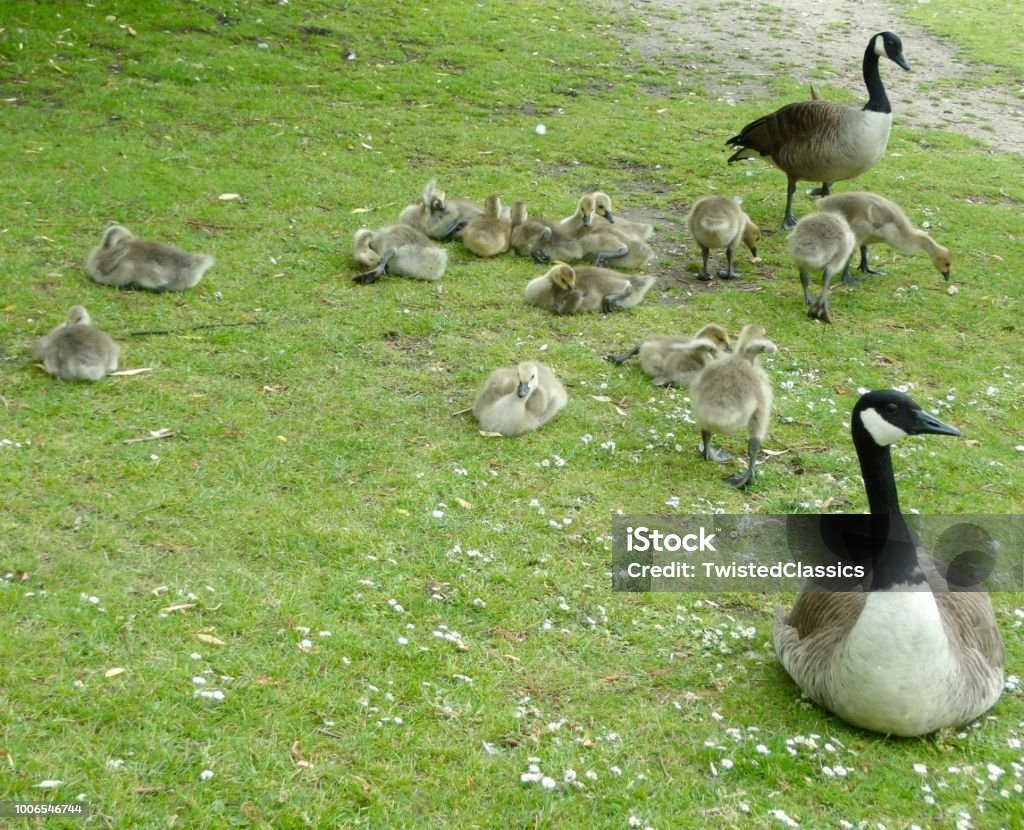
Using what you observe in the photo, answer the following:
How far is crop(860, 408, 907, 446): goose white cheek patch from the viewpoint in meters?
4.45

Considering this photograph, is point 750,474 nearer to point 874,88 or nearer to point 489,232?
point 489,232

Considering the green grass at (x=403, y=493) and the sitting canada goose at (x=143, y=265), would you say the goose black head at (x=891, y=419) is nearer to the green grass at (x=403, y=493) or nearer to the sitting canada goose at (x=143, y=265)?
the green grass at (x=403, y=493)

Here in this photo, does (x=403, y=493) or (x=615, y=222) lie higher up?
(x=615, y=222)

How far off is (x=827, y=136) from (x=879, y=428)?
775 centimetres

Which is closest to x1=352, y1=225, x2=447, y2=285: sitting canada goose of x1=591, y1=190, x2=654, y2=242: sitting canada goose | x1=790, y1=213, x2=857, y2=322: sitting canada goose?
x1=591, y1=190, x2=654, y2=242: sitting canada goose

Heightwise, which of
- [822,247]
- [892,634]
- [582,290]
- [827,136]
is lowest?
[582,290]

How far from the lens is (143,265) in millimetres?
8664

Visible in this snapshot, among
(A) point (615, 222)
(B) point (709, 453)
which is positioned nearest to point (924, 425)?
(B) point (709, 453)

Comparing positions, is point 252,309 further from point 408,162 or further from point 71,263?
point 408,162

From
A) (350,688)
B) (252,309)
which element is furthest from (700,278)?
(350,688)

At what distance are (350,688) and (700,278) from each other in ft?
22.6

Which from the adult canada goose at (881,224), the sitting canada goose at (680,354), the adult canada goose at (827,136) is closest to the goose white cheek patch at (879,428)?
the sitting canada goose at (680,354)

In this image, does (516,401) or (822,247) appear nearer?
(516,401)

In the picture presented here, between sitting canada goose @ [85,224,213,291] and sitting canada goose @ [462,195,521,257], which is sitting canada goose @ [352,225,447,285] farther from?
sitting canada goose @ [85,224,213,291]
